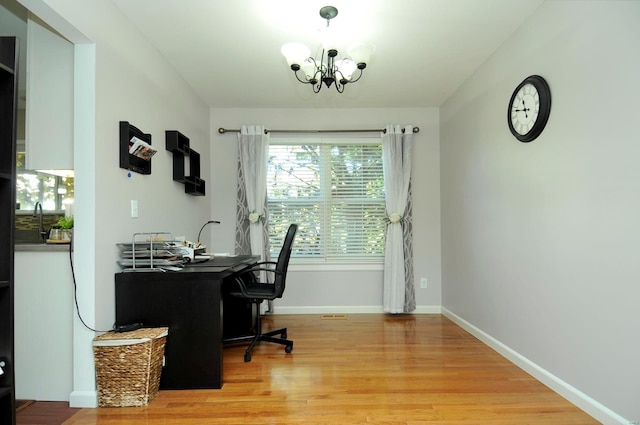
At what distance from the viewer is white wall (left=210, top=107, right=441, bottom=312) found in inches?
159

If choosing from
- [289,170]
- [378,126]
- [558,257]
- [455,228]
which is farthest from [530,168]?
[289,170]

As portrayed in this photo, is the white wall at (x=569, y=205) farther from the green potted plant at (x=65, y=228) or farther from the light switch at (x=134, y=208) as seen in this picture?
the green potted plant at (x=65, y=228)

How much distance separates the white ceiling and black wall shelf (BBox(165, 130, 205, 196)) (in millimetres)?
689

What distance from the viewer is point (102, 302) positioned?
2.00m

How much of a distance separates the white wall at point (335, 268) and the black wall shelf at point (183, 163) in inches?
22.2

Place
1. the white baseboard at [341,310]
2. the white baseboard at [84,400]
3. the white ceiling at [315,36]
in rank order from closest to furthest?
the white baseboard at [84,400] < the white ceiling at [315,36] < the white baseboard at [341,310]

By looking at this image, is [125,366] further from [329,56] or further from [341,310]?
[341,310]

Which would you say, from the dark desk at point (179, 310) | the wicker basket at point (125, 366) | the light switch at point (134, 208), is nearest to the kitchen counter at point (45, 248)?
the dark desk at point (179, 310)

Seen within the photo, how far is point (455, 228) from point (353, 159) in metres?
1.45

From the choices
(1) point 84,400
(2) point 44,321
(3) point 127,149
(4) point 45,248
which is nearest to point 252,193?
(3) point 127,149

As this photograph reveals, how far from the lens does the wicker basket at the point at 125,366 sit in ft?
6.20

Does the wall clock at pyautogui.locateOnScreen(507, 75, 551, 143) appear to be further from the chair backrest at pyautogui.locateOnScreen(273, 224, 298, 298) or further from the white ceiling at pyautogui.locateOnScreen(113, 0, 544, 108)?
Answer: the chair backrest at pyautogui.locateOnScreen(273, 224, 298, 298)

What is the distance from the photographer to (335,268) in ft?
13.3

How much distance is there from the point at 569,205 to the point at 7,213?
2.76m
